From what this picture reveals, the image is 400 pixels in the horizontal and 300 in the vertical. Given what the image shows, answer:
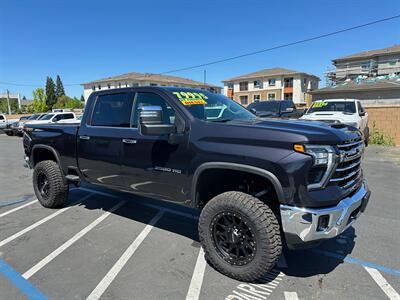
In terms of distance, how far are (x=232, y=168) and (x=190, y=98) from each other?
120 centimetres

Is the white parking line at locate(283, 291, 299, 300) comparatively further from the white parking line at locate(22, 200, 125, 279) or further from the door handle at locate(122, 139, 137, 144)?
the white parking line at locate(22, 200, 125, 279)

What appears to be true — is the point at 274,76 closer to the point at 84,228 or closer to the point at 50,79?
the point at 84,228

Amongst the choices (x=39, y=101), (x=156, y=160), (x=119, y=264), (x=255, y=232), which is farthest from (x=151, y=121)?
(x=39, y=101)

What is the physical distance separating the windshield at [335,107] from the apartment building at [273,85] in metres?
39.6

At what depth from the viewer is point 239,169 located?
2908mm

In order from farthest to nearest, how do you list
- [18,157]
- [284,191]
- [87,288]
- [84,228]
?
[18,157] → [84,228] → [87,288] → [284,191]

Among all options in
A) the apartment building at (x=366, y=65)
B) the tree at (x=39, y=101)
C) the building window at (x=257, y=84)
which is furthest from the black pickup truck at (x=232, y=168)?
the tree at (x=39, y=101)

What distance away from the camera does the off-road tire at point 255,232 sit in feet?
9.25

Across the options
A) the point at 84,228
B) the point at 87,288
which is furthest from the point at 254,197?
the point at 84,228

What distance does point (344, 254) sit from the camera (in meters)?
3.61

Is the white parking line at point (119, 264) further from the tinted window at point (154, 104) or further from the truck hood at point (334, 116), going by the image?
the truck hood at point (334, 116)

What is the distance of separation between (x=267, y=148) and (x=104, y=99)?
8.97 ft

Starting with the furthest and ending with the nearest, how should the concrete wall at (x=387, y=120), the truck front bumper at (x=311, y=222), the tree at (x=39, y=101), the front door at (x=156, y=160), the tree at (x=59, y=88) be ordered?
the tree at (x=59, y=88) → the tree at (x=39, y=101) → the concrete wall at (x=387, y=120) → the front door at (x=156, y=160) → the truck front bumper at (x=311, y=222)

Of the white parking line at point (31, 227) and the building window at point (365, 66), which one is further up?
the building window at point (365, 66)
